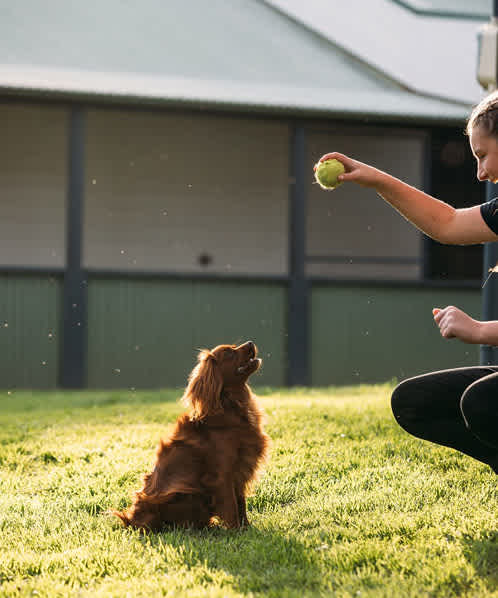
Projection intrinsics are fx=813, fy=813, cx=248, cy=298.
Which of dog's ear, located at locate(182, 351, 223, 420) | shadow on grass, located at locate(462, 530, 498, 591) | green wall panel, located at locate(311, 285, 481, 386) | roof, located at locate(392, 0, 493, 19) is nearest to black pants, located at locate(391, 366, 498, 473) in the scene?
shadow on grass, located at locate(462, 530, 498, 591)

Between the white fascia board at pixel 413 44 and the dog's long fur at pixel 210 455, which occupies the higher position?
the white fascia board at pixel 413 44

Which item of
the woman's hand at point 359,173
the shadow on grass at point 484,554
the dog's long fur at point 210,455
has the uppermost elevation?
the woman's hand at point 359,173

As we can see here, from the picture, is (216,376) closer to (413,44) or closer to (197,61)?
(197,61)

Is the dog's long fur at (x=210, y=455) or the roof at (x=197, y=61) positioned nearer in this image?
the dog's long fur at (x=210, y=455)

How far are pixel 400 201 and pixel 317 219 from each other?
10071 mm

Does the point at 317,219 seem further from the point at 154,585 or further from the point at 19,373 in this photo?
the point at 154,585

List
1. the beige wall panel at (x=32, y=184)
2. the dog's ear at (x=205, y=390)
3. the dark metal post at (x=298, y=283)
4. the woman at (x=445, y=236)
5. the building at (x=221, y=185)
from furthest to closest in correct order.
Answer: the beige wall panel at (x=32, y=184), the dark metal post at (x=298, y=283), the building at (x=221, y=185), the dog's ear at (x=205, y=390), the woman at (x=445, y=236)

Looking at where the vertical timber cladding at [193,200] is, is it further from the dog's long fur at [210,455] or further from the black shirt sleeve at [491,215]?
the black shirt sleeve at [491,215]

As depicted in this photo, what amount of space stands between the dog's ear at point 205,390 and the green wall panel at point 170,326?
715 cm

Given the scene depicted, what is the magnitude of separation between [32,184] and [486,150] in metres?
10.5

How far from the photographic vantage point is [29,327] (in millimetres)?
10914

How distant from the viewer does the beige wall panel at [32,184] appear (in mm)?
12680

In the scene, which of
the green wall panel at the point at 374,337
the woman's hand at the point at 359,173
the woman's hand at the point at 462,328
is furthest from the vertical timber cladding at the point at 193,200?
the woman's hand at the point at 462,328

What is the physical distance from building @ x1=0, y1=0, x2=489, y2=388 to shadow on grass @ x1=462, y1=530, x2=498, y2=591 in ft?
26.0
